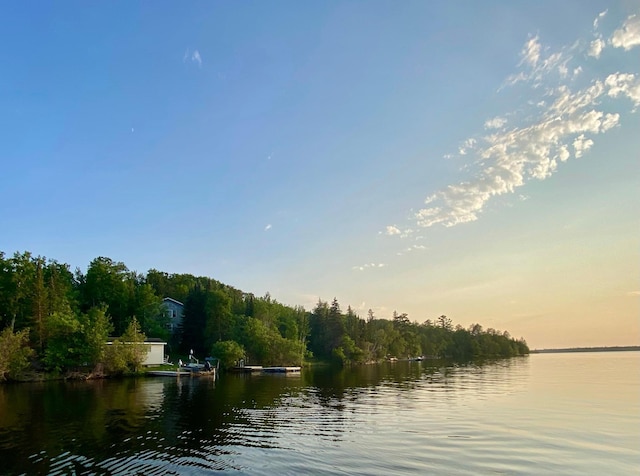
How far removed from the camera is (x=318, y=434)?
22.1m

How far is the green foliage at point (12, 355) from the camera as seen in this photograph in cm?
5122

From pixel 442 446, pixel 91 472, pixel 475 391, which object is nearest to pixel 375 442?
pixel 442 446

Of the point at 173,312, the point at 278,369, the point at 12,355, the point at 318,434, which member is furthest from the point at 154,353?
the point at 318,434

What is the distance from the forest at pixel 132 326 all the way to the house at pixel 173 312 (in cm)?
187

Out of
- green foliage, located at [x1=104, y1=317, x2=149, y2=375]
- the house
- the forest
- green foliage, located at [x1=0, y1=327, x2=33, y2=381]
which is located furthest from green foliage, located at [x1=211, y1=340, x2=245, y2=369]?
green foliage, located at [x1=0, y1=327, x2=33, y2=381]

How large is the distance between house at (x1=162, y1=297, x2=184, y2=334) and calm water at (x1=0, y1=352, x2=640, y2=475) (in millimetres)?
57300

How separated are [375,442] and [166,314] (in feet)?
268

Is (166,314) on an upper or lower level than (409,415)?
upper

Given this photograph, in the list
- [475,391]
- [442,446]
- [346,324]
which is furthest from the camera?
[346,324]

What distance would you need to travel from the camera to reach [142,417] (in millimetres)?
26828

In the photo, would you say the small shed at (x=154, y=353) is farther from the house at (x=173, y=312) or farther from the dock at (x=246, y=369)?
the house at (x=173, y=312)

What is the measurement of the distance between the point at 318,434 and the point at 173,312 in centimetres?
8340

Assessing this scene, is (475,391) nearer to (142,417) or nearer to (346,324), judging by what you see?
(142,417)

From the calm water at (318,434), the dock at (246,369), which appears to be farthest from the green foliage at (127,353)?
the calm water at (318,434)
